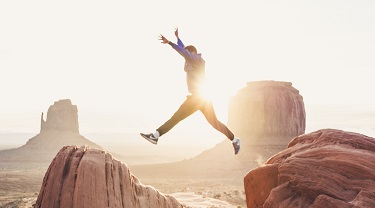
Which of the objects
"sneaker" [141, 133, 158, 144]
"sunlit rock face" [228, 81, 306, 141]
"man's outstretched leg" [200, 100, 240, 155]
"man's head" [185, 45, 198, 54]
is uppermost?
"man's head" [185, 45, 198, 54]

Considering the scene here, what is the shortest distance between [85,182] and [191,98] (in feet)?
10.7

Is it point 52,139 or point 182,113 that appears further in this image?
point 52,139

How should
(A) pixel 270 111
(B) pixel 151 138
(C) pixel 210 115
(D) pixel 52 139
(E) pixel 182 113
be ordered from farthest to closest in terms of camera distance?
(D) pixel 52 139 < (A) pixel 270 111 < (C) pixel 210 115 < (E) pixel 182 113 < (B) pixel 151 138

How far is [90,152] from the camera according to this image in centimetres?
952

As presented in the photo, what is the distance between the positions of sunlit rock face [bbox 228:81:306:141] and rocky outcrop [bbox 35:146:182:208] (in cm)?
6624

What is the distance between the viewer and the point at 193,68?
845cm

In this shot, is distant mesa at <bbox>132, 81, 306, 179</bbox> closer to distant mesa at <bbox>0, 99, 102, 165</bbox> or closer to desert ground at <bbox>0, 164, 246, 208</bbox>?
desert ground at <bbox>0, 164, 246, 208</bbox>

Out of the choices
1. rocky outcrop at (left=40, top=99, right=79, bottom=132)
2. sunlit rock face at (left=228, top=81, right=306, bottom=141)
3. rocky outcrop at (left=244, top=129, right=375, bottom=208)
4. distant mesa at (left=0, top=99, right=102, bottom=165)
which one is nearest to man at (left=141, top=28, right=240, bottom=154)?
rocky outcrop at (left=244, top=129, right=375, bottom=208)

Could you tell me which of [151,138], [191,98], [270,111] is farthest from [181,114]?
[270,111]

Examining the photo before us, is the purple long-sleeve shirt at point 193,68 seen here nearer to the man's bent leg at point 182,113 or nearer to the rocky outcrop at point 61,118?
the man's bent leg at point 182,113

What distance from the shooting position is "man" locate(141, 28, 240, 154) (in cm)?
835

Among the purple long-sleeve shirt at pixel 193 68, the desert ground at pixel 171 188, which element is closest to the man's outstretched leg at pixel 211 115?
the purple long-sleeve shirt at pixel 193 68

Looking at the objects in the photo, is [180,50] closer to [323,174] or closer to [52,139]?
[323,174]

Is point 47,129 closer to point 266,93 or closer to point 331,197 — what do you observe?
point 266,93
